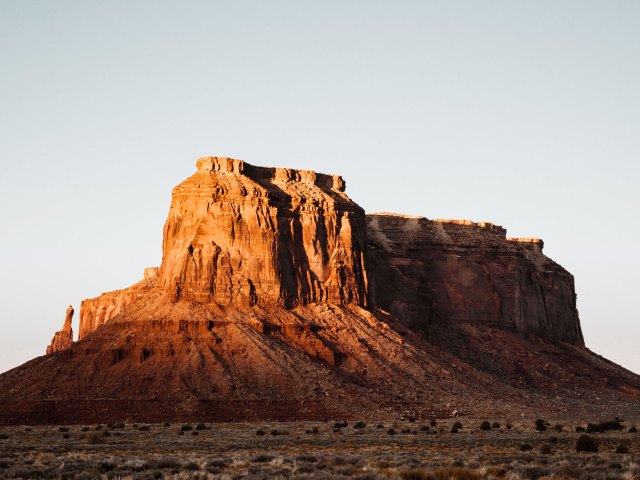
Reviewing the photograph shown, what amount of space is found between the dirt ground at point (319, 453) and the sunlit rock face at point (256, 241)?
28035 mm

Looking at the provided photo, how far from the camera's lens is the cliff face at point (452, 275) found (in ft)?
380

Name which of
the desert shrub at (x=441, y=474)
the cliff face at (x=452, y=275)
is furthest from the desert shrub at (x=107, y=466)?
the cliff face at (x=452, y=275)

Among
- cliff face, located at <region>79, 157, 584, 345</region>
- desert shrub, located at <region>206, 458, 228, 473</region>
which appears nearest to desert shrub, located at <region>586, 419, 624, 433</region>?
desert shrub, located at <region>206, 458, 228, 473</region>

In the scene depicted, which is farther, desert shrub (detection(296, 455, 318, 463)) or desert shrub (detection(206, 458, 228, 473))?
desert shrub (detection(296, 455, 318, 463))

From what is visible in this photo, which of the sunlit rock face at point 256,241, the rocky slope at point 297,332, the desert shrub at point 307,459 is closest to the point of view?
the desert shrub at point 307,459

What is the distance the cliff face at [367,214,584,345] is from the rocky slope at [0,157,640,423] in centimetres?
22

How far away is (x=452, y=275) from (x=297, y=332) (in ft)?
116

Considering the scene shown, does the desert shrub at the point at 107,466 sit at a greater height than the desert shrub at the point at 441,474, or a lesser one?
greater

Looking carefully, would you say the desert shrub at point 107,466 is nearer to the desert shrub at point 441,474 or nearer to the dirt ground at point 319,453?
the dirt ground at point 319,453

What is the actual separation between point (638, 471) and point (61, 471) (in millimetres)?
17170

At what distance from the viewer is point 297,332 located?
91.4m

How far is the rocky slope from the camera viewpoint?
79.6 m

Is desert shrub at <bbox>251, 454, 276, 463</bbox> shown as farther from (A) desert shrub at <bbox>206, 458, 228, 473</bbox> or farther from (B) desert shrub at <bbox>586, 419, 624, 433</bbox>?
(B) desert shrub at <bbox>586, 419, 624, 433</bbox>

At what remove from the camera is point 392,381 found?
288 feet
